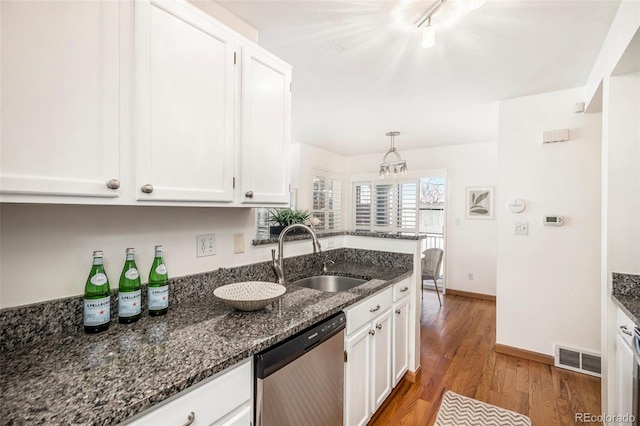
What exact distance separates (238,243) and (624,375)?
2.13 m

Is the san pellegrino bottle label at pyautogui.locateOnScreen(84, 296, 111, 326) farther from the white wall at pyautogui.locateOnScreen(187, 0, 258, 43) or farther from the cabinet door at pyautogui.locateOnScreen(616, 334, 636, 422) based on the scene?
the cabinet door at pyautogui.locateOnScreen(616, 334, 636, 422)

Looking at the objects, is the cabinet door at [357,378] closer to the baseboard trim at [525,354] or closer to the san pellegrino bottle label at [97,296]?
the san pellegrino bottle label at [97,296]

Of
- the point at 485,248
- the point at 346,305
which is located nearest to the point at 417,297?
the point at 346,305

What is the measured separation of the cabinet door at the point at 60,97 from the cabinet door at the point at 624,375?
236 cm

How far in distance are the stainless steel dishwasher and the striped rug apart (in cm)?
89

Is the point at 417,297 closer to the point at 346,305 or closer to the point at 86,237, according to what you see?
the point at 346,305

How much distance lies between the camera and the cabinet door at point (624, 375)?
139 centimetres

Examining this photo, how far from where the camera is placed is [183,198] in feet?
3.90

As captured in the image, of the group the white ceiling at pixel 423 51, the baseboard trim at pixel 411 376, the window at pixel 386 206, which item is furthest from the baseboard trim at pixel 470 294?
the baseboard trim at pixel 411 376

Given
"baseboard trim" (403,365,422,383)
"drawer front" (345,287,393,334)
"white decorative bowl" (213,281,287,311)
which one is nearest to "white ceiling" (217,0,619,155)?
"white decorative bowl" (213,281,287,311)

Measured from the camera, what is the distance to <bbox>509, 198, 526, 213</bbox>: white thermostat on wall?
8.80 ft

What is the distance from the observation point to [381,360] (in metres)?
1.89

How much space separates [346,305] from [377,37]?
1627mm

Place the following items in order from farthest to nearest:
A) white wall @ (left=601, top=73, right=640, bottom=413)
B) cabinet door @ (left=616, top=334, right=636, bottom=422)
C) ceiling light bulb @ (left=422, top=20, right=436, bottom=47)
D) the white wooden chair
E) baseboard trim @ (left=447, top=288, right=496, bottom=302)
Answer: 1. baseboard trim @ (left=447, top=288, right=496, bottom=302)
2. the white wooden chair
3. white wall @ (left=601, top=73, right=640, bottom=413)
4. ceiling light bulb @ (left=422, top=20, right=436, bottom=47)
5. cabinet door @ (left=616, top=334, right=636, bottom=422)
